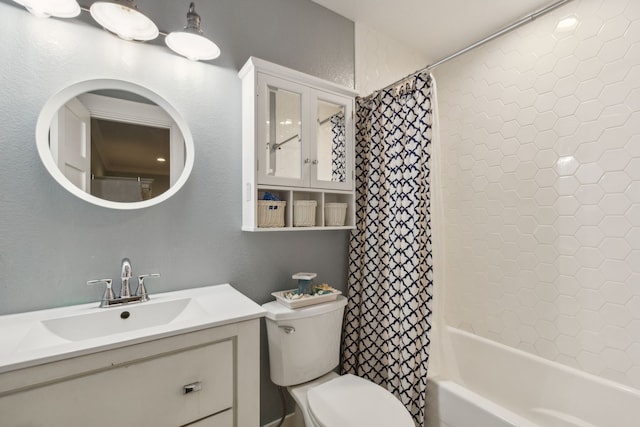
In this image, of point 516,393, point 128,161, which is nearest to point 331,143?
point 128,161

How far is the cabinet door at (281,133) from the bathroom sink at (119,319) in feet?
2.13

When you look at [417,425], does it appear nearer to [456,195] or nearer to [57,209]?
[456,195]

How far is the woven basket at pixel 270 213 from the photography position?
138 centimetres

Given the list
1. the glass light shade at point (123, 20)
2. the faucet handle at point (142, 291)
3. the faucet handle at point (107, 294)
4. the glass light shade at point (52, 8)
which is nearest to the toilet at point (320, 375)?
the faucet handle at point (142, 291)

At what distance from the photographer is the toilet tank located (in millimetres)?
1321

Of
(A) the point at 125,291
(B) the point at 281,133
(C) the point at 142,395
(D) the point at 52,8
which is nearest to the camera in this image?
(C) the point at 142,395

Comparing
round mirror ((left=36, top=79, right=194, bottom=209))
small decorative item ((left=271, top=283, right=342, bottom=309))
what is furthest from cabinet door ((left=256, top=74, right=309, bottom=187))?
small decorative item ((left=271, top=283, right=342, bottom=309))

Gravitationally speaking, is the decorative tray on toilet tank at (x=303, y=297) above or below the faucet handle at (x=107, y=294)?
below

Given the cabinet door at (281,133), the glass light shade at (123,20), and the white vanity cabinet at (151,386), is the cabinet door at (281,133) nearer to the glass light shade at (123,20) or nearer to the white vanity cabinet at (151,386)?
the glass light shade at (123,20)

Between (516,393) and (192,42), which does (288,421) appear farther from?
(192,42)

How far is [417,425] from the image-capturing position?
1.41 m

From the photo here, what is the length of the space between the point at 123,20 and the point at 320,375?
70.3 inches

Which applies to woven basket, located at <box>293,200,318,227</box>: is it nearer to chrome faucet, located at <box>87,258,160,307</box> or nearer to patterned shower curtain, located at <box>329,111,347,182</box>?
patterned shower curtain, located at <box>329,111,347,182</box>

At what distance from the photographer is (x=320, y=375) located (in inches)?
55.9
